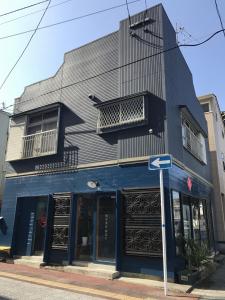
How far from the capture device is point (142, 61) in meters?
11.6

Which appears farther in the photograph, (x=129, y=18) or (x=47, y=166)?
(x=47, y=166)

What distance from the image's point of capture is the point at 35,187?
13312mm

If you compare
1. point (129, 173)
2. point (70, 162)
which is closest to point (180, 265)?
point (129, 173)

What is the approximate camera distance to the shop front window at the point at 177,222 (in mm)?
9714

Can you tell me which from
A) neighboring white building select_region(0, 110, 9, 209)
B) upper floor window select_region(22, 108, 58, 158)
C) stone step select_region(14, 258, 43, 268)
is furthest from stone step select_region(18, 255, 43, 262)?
neighboring white building select_region(0, 110, 9, 209)

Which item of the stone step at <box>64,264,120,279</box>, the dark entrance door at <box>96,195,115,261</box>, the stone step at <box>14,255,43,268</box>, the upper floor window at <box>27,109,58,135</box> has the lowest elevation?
the stone step at <box>64,264,120,279</box>

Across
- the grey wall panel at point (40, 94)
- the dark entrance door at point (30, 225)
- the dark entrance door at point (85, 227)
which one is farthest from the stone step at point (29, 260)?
the grey wall panel at point (40, 94)

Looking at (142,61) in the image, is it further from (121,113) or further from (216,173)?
(216,173)

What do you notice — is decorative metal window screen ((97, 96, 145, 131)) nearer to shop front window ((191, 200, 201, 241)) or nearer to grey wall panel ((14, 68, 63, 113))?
grey wall panel ((14, 68, 63, 113))

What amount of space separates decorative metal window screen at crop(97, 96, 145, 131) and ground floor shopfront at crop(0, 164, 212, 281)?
5.98 feet

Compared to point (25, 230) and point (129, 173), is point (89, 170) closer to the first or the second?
point (129, 173)

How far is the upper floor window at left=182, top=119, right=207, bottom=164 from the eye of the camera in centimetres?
1323

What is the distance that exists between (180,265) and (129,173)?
3.49 m

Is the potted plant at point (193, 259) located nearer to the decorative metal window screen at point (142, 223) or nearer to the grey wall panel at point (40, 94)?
the decorative metal window screen at point (142, 223)
